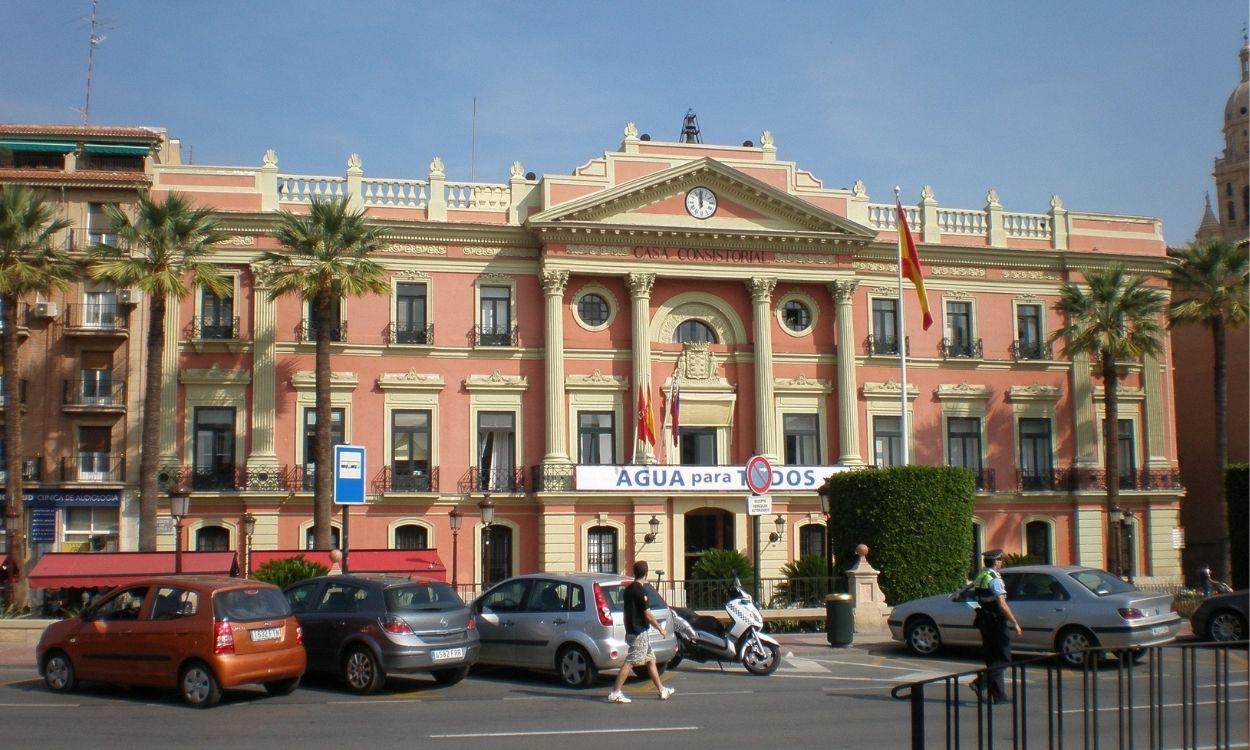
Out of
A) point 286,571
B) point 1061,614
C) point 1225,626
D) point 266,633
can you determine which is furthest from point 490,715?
point 286,571

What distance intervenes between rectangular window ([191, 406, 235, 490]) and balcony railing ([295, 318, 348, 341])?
3076 mm

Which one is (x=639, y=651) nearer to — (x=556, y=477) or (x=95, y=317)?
(x=556, y=477)

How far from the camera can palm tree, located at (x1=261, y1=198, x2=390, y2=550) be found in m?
33.7

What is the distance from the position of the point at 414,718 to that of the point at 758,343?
26.6 meters

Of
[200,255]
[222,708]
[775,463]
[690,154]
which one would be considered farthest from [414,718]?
[690,154]

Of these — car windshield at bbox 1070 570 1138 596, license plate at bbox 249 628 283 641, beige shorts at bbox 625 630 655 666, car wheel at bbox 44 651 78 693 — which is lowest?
car wheel at bbox 44 651 78 693

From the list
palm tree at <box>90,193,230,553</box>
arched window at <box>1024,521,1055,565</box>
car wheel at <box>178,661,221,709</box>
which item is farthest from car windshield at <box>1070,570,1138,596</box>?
palm tree at <box>90,193,230,553</box>

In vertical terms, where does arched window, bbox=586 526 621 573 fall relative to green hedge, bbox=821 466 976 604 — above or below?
below

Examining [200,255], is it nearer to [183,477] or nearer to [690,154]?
[183,477]

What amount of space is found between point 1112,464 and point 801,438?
32.8 feet

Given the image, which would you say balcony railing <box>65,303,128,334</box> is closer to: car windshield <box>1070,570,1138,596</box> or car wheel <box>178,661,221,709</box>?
car wheel <box>178,661,221,709</box>

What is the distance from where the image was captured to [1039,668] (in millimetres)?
7766

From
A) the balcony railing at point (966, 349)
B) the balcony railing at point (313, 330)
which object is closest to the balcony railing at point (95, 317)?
the balcony railing at point (313, 330)

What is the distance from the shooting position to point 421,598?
16.3m
